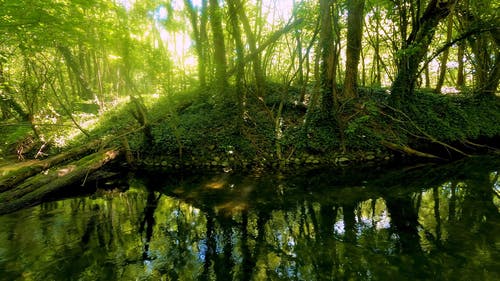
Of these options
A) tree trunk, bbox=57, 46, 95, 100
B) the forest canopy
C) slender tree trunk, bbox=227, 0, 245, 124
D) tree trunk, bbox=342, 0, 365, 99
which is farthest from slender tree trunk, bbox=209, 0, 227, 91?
tree trunk, bbox=57, 46, 95, 100

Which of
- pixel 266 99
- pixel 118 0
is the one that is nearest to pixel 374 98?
pixel 266 99

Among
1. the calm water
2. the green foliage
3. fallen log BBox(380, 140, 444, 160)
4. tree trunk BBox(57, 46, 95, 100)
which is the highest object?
tree trunk BBox(57, 46, 95, 100)

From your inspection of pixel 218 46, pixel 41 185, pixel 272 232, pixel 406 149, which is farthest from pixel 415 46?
pixel 41 185

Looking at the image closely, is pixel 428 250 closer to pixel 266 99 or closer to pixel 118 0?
pixel 266 99

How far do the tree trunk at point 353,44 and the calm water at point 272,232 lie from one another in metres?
4.22

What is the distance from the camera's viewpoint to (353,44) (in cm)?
1085

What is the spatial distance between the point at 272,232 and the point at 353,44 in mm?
8407

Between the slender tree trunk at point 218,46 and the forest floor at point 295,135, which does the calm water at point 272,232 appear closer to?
the forest floor at point 295,135

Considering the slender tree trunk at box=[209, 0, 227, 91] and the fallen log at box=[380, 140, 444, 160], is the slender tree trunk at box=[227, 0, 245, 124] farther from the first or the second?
the fallen log at box=[380, 140, 444, 160]

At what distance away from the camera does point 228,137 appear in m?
10.7

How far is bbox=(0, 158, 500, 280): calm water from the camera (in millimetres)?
3979

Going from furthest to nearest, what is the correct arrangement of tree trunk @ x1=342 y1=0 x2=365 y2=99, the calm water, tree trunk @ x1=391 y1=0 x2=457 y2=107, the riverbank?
1. tree trunk @ x1=342 y1=0 x2=365 y2=99
2. the riverbank
3. tree trunk @ x1=391 y1=0 x2=457 y2=107
4. the calm water

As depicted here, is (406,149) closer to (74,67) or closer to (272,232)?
(272,232)

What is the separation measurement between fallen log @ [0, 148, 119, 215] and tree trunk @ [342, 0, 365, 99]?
9034 millimetres
